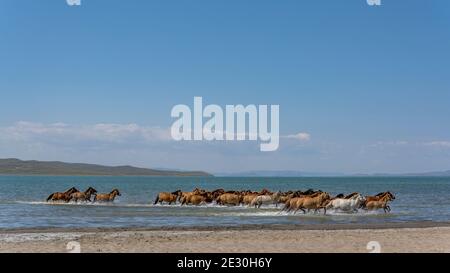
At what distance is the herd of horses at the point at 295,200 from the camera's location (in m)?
29.8

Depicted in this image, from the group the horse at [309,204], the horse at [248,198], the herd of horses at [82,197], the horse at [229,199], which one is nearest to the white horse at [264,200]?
the horse at [248,198]

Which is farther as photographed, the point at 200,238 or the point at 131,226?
the point at 131,226

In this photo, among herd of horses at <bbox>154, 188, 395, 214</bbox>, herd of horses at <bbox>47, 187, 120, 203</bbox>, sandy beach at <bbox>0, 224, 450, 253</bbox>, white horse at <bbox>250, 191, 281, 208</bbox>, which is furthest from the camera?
herd of horses at <bbox>47, 187, 120, 203</bbox>

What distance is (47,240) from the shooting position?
56.4 ft

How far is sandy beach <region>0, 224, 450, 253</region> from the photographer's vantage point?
1508 cm

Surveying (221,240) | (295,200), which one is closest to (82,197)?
(295,200)

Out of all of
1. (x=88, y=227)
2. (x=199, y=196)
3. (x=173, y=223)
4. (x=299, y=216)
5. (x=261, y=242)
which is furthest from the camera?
(x=199, y=196)

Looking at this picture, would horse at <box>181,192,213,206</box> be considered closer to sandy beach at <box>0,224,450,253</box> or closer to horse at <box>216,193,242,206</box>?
horse at <box>216,193,242,206</box>

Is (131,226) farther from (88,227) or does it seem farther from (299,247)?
(299,247)

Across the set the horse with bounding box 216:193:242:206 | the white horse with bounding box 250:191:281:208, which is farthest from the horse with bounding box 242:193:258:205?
the white horse with bounding box 250:191:281:208

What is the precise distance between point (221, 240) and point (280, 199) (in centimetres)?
1973
